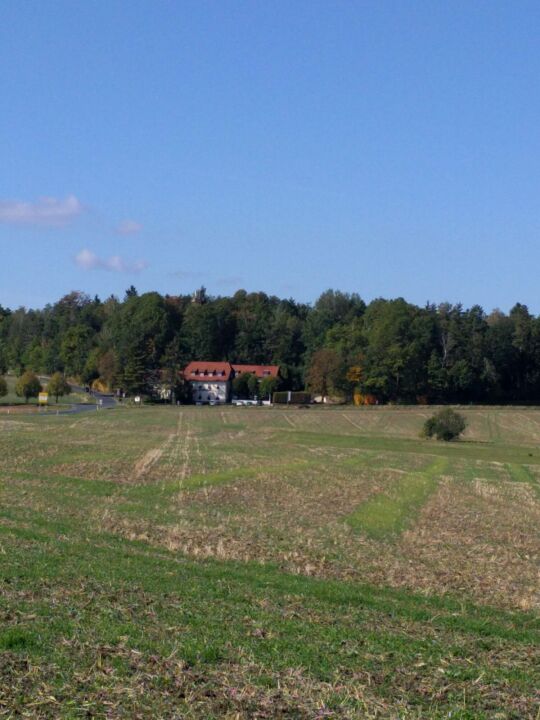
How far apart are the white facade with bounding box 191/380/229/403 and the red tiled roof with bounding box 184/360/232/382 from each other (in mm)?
863

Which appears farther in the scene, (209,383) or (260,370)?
(260,370)

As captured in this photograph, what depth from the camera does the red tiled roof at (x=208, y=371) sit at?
162 metres

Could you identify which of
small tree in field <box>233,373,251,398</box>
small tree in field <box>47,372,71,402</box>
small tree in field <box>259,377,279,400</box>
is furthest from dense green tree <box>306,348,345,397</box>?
small tree in field <box>47,372,71,402</box>

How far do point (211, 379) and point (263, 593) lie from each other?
147256mm

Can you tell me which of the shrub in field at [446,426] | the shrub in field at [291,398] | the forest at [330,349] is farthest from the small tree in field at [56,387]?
the shrub in field at [446,426]

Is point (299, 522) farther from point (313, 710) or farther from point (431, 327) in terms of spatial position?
point (431, 327)

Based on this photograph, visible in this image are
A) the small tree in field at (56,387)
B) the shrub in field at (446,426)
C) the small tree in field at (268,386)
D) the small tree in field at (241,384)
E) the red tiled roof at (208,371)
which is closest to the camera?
the shrub in field at (446,426)

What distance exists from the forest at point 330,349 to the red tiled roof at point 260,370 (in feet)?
8.54

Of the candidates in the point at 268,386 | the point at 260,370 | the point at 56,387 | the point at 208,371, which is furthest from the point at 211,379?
the point at 56,387

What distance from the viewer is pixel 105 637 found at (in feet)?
35.4

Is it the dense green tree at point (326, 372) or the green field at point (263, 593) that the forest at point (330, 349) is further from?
the green field at point (263, 593)

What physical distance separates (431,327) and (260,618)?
14519cm

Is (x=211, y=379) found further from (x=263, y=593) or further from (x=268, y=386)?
(x=263, y=593)

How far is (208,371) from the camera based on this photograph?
16312 cm
